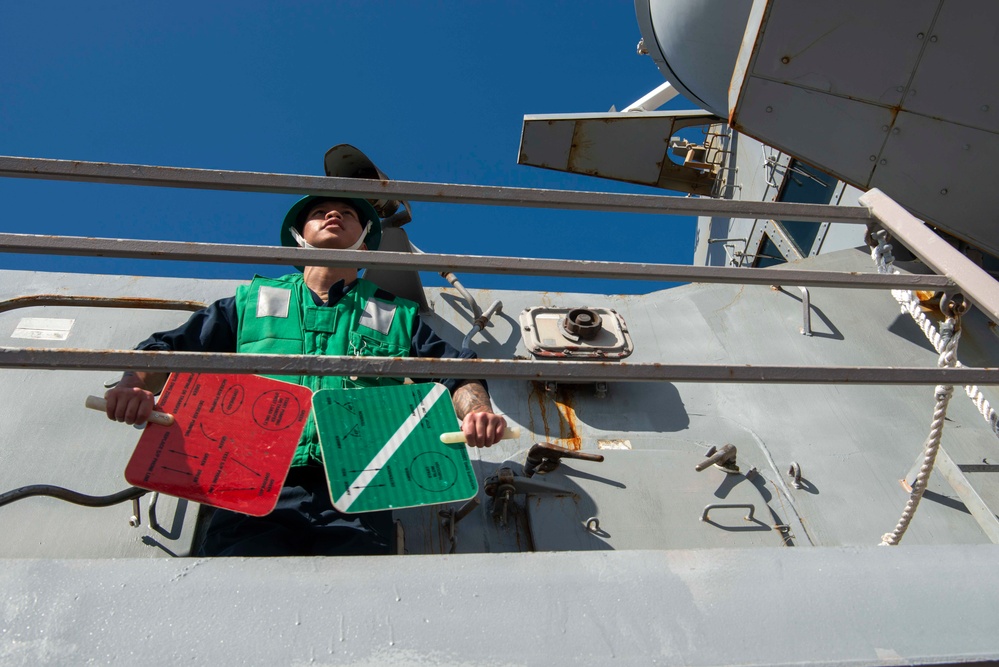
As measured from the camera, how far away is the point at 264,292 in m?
2.58

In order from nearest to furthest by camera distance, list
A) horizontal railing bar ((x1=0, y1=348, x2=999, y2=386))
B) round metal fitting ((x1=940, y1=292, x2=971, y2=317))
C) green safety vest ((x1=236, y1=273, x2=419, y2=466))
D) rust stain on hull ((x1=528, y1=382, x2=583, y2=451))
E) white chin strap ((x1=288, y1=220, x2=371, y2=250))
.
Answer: horizontal railing bar ((x1=0, y1=348, x2=999, y2=386))
round metal fitting ((x1=940, y1=292, x2=971, y2=317))
green safety vest ((x1=236, y1=273, x2=419, y2=466))
white chin strap ((x1=288, y1=220, x2=371, y2=250))
rust stain on hull ((x1=528, y1=382, x2=583, y2=451))

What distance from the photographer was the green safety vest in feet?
8.11

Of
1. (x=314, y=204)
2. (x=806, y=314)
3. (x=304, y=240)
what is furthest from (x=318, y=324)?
(x=806, y=314)

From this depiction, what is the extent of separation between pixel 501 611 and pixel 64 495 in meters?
1.39

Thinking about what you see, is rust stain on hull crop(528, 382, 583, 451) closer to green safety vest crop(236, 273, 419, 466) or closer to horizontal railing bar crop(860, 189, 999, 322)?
green safety vest crop(236, 273, 419, 466)

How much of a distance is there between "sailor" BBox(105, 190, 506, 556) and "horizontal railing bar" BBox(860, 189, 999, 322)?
1092 millimetres

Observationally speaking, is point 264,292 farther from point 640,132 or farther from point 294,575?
point 640,132

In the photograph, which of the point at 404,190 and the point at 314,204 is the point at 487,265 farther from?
the point at 314,204

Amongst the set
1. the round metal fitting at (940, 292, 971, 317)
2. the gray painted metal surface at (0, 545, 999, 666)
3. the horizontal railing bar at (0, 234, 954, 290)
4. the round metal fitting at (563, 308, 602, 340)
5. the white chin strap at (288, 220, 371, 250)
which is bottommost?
the round metal fitting at (563, 308, 602, 340)

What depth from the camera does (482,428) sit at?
195 centimetres

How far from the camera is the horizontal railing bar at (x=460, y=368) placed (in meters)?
1.32

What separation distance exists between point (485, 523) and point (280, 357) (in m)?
1.39

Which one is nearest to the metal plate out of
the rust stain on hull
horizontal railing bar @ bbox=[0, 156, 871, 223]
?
the rust stain on hull

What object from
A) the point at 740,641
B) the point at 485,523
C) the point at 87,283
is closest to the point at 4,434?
the point at 87,283
